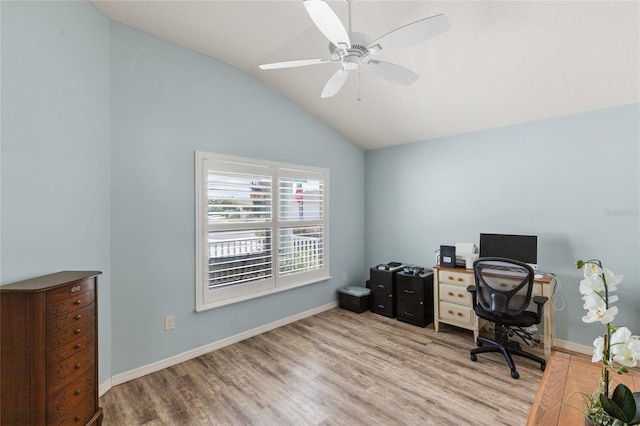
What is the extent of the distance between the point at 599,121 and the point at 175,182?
413cm

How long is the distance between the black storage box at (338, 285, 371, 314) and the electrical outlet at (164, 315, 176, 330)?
225cm

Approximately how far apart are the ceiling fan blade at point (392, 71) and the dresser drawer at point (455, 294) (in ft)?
7.77

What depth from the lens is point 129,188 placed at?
93.7 inches

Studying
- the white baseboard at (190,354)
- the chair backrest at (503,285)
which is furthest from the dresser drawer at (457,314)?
the white baseboard at (190,354)

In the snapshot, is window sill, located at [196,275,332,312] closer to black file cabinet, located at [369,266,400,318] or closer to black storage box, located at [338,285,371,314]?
black storage box, located at [338,285,371,314]

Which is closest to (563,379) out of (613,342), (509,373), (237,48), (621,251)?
(613,342)

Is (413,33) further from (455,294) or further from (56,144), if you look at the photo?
(455,294)

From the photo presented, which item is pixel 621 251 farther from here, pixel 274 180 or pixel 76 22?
pixel 76 22

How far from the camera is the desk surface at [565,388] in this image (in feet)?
3.57

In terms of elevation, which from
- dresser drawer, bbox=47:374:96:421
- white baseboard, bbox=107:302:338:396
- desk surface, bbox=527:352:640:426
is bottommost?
white baseboard, bbox=107:302:338:396

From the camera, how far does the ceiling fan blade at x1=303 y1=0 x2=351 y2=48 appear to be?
4.21ft

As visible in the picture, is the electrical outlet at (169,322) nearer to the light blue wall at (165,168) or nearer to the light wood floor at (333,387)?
the light blue wall at (165,168)

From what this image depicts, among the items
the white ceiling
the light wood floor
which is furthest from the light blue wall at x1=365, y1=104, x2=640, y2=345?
the light wood floor

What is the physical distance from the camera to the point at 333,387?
227 centimetres
